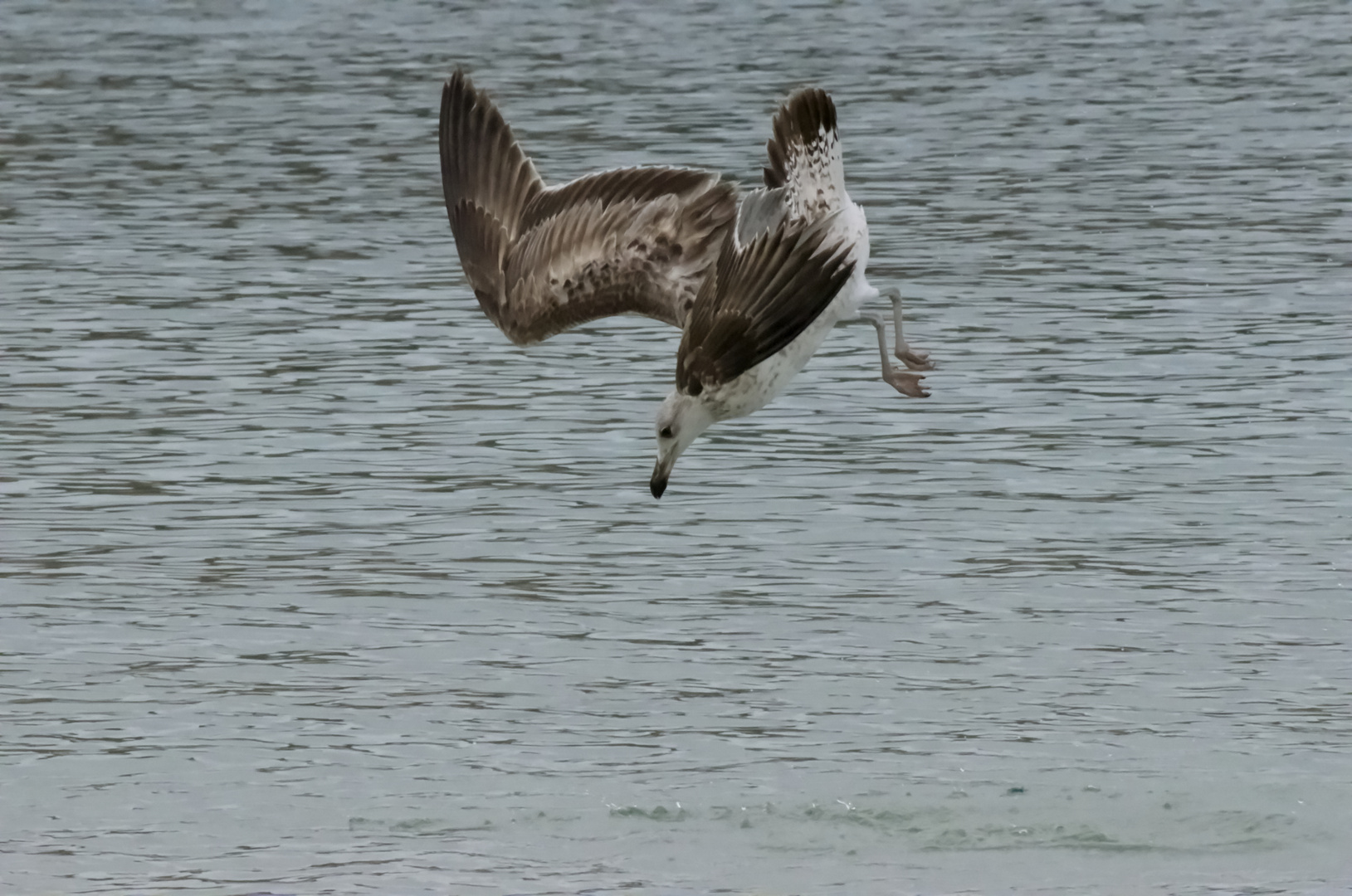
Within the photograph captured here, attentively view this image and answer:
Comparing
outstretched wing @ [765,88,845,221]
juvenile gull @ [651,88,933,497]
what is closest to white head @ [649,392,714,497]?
juvenile gull @ [651,88,933,497]

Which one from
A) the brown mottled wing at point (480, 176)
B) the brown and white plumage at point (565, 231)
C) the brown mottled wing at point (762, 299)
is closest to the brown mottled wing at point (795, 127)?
the brown mottled wing at point (762, 299)

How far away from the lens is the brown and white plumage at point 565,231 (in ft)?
42.0

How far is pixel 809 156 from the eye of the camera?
479 inches

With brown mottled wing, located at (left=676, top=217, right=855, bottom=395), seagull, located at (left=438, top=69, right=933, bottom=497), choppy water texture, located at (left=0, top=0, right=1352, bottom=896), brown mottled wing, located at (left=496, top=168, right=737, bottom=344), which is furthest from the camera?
choppy water texture, located at (left=0, top=0, right=1352, bottom=896)

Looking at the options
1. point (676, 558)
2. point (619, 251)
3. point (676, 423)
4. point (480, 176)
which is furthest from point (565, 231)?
point (676, 558)

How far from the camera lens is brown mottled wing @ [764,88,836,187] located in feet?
39.9

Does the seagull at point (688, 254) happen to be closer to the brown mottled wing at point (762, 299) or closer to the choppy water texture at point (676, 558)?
the brown mottled wing at point (762, 299)

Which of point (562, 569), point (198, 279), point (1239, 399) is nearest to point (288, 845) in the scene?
point (562, 569)

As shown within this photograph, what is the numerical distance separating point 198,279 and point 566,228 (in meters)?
14.9

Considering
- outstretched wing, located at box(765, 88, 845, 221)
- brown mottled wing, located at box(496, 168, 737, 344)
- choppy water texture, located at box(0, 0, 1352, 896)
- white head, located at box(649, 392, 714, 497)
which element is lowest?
choppy water texture, located at box(0, 0, 1352, 896)

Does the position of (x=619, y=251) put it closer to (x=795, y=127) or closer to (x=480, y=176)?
(x=795, y=127)

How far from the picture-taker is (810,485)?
19391mm

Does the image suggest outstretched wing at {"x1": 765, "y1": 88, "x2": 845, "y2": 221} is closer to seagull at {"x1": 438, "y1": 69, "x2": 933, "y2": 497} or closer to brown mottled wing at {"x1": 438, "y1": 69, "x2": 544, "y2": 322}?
seagull at {"x1": 438, "y1": 69, "x2": 933, "y2": 497}

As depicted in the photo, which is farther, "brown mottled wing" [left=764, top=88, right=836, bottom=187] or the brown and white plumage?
the brown and white plumage
